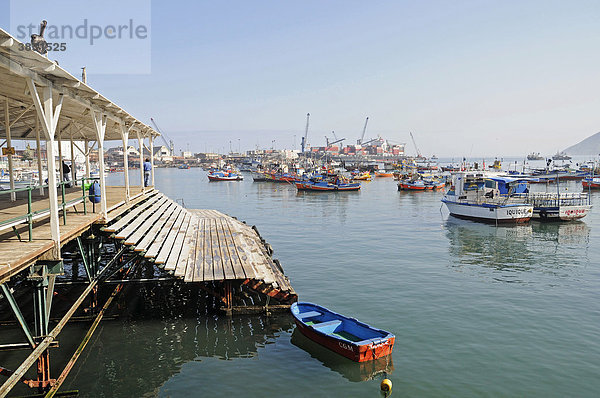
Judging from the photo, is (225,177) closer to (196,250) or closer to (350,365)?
(196,250)

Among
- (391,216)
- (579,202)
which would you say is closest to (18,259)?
(391,216)

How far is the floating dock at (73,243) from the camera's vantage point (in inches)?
372

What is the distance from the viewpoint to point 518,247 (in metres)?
30.0

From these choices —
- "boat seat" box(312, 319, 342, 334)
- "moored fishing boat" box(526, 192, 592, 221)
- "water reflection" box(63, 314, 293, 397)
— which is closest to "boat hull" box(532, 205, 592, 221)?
"moored fishing boat" box(526, 192, 592, 221)

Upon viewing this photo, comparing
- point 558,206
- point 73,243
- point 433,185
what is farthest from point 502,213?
point 433,185

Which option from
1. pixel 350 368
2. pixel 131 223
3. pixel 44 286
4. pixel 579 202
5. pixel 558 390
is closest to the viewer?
pixel 44 286

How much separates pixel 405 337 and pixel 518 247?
19.5m

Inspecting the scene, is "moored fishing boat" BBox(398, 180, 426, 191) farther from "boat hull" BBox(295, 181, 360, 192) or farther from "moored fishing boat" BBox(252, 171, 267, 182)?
"moored fishing boat" BBox(252, 171, 267, 182)

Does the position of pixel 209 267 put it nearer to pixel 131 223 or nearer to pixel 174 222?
pixel 131 223

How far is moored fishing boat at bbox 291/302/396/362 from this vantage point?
12.4 meters

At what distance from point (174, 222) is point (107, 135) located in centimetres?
813

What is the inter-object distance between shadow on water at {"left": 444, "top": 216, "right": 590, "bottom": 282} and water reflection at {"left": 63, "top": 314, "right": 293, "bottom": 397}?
45.8 feet

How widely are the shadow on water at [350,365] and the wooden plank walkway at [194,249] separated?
2.69 metres

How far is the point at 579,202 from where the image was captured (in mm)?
41281
